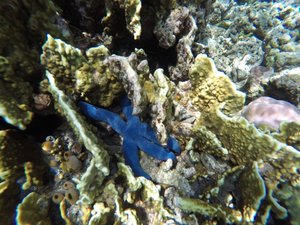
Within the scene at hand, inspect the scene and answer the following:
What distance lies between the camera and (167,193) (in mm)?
2287

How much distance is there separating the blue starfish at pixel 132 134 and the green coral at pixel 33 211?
2.95 ft

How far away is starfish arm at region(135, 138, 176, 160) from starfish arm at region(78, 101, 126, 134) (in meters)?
0.24

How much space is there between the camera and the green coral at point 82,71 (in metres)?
1.95

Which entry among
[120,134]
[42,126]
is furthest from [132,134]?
[42,126]

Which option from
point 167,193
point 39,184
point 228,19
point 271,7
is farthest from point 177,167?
point 271,7

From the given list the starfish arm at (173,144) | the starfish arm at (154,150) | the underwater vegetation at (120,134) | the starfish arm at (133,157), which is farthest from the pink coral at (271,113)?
the starfish arm at (133,157)

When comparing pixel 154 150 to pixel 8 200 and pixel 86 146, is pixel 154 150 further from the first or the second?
pixel 8 200

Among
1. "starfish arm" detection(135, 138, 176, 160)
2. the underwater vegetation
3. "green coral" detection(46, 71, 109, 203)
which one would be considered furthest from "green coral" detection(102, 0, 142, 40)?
"starfish arm" detection(135, 138, 176, 160)

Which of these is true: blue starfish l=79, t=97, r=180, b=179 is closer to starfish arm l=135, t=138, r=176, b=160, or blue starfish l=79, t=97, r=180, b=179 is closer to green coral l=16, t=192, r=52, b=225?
starfish arm l=135, t=138, r=176, b=160

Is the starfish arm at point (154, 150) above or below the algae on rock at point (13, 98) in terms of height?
below

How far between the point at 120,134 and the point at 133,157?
0.29 meters

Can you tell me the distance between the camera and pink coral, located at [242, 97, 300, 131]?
2.76 meters

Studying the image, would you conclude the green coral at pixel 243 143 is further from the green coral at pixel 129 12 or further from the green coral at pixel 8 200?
the green coral at pixel 8 200

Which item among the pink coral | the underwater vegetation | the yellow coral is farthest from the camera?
the pink coral
